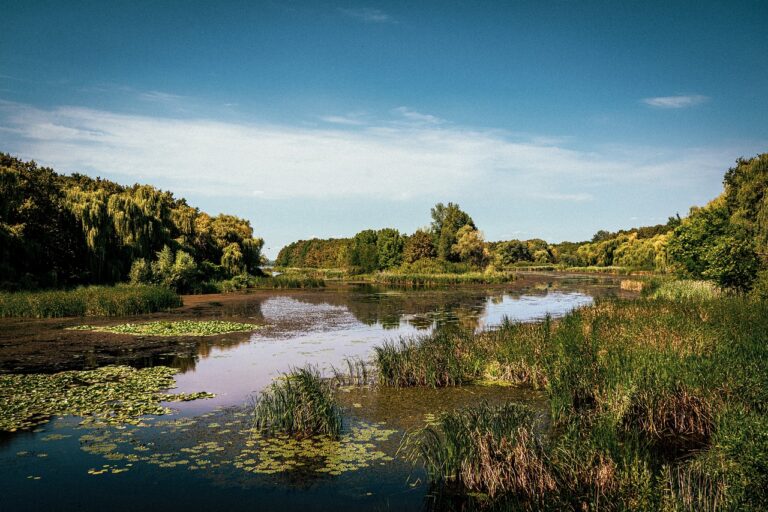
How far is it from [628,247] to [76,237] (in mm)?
95118

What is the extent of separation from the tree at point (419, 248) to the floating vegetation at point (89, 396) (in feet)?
217

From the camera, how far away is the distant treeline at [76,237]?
3088cm

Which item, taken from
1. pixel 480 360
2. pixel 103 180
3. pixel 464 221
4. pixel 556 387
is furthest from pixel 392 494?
pixel 464 221

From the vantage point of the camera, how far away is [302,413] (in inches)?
361

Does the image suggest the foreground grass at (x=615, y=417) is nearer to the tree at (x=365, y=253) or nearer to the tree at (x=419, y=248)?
the tree at (x=419, y=248)

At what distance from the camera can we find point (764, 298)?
18.6 meters

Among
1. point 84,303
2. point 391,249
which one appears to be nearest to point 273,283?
point 84,303

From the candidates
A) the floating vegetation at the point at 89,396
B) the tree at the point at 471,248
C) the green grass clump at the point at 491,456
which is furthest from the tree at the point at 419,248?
the green grass clump at the point at 491,456

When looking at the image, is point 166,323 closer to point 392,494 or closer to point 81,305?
point 81,305

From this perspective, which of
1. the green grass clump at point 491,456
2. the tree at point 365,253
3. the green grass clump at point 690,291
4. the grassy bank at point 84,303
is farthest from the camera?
the tree at point 365,253

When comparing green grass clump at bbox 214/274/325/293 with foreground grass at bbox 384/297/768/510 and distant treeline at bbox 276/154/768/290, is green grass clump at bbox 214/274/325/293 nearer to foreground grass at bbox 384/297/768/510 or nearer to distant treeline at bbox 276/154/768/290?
distant treeline at bbox 276/154/768/290

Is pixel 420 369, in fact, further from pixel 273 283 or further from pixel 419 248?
pixel 419 248

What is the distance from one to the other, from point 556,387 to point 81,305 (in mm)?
26211

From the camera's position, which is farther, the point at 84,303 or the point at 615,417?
the point at 84,303
